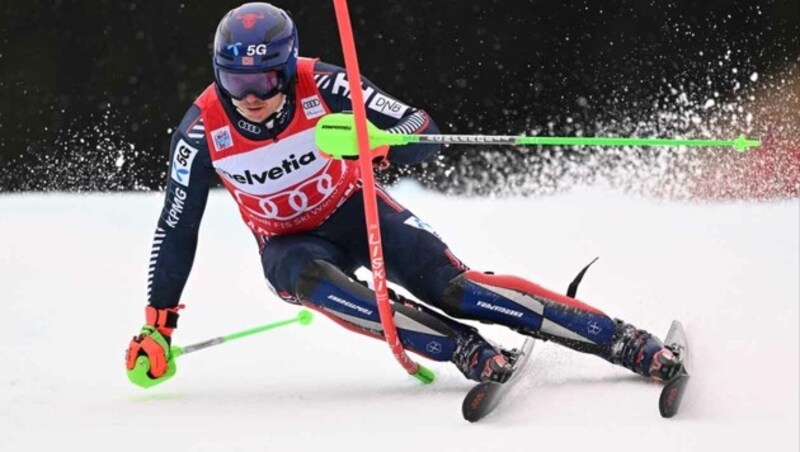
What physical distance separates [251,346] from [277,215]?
884 mm

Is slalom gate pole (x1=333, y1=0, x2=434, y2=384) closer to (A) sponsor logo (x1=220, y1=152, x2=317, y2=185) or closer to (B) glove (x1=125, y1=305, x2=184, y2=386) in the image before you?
(A) sponsor logo (x1=220, y1=152, x2=317, y2=185)

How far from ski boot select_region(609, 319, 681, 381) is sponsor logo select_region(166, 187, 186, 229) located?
1.39 meters

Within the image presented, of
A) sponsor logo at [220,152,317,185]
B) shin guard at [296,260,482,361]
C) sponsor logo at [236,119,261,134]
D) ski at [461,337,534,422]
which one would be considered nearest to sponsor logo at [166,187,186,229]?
sponsor logo at [220,152,317,185]

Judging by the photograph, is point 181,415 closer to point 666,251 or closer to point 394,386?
point 394,386

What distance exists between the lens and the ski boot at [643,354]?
3.53 meters

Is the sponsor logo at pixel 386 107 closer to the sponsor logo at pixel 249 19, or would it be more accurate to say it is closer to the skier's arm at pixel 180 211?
the sponsor logo at pixel 249 19

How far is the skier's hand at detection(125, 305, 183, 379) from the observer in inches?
156

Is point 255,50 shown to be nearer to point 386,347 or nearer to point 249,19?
point 249,19

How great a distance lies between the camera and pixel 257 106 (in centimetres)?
382

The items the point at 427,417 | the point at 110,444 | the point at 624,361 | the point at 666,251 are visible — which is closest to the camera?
the point at 110,444

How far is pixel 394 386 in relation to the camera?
393 centimetres

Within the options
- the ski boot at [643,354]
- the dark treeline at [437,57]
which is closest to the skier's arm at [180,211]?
the ski boot at [643,354]

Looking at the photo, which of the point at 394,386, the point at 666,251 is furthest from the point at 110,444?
the point at 666,251

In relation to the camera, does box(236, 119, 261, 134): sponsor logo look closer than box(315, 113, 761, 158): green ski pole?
No
